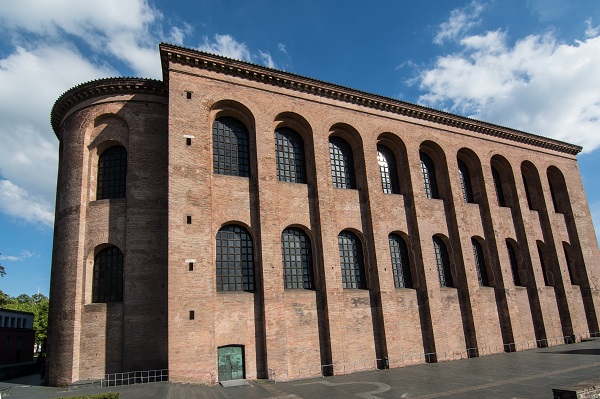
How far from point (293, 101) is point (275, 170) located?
12.2 ft

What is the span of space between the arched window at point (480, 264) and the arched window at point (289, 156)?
11154 mm

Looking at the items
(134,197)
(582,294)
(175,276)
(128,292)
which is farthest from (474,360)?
(134,197)

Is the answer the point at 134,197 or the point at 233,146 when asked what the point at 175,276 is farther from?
the point at 233,146

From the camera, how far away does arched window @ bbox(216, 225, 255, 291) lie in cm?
1531

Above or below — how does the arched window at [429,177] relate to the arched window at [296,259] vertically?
above

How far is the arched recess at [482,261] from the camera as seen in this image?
21.9 metres

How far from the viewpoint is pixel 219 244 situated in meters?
15.6

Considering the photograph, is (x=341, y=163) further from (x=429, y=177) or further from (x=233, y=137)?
(x=429, y=177)

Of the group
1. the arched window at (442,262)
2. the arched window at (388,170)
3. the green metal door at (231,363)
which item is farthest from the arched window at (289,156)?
the arched window at (442,262)

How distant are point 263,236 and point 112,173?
24.0 feet

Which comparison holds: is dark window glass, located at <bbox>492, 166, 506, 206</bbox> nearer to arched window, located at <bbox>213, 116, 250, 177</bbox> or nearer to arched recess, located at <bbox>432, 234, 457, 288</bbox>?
arched recess, located at <bbox>432, 234, 457, 288</bbox>

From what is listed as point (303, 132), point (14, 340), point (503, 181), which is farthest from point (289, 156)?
point (14, 340)

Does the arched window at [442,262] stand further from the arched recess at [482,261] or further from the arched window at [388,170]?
the arched window at [388,170]

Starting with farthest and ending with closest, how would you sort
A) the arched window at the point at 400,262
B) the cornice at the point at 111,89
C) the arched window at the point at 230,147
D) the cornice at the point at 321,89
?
the arched window at the point at 400,262
the cornice at the point at 111,89
the arched window at the point at 230,147
the cornice at the point at 321,89
